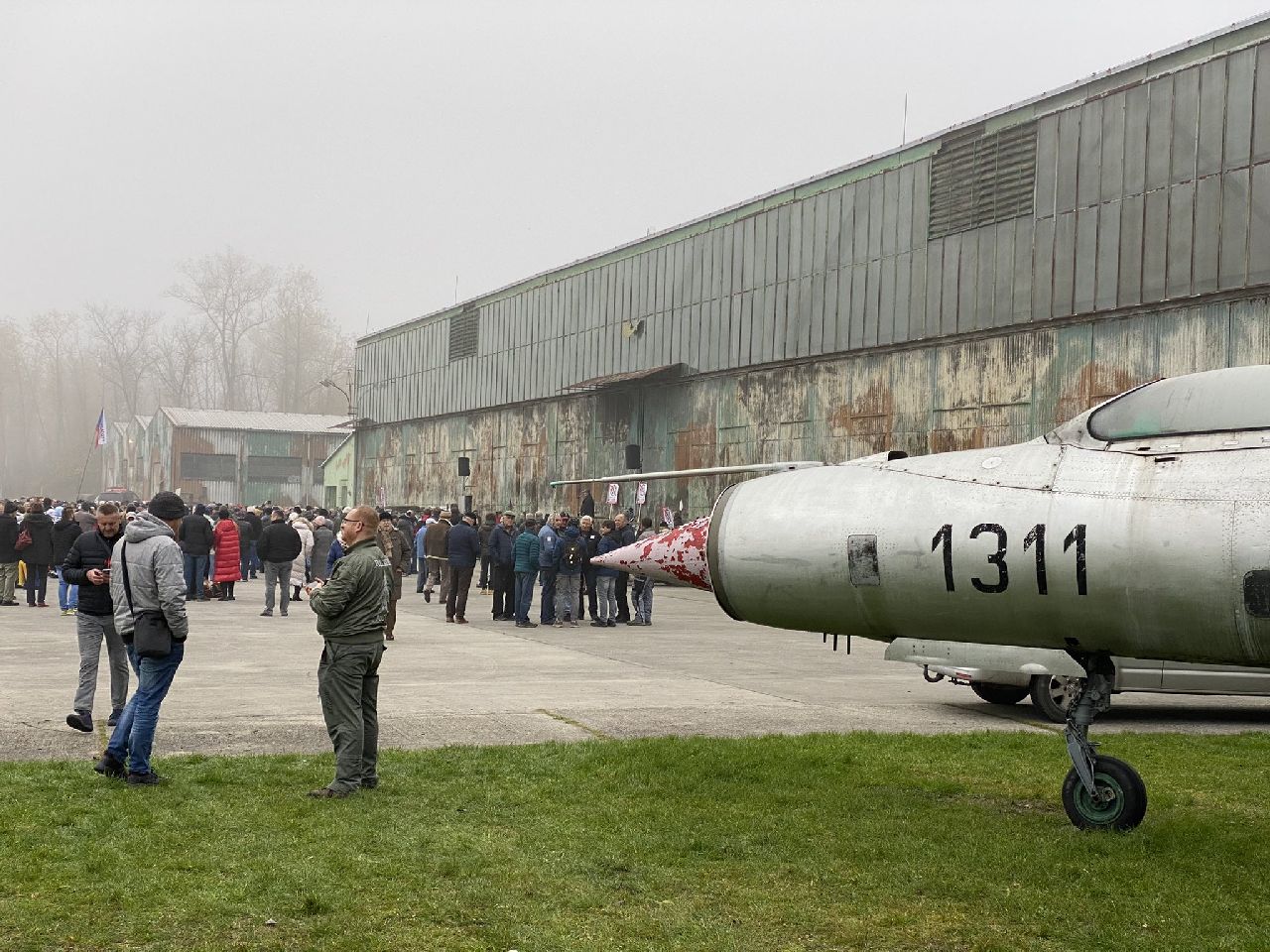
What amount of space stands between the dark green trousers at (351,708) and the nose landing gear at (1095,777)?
15.2ft

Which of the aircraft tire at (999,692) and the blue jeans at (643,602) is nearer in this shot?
the aircraft tire at (999,692)

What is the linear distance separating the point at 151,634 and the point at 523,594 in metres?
14.6

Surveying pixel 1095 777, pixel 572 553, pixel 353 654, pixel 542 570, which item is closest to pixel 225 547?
pixel 542 570

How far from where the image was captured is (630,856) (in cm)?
781

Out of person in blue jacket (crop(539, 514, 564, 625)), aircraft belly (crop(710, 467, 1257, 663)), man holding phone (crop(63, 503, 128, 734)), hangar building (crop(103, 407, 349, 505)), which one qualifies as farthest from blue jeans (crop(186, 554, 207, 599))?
hangar building (crop(103, 407, 349, 505))

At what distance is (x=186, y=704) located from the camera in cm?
1328

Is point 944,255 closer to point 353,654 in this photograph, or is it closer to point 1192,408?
point 1192,408

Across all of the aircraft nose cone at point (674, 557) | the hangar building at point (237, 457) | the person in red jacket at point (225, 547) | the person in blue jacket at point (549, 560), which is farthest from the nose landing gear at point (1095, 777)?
the hangar building at point (237, 457)

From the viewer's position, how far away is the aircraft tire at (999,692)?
46.2 feet

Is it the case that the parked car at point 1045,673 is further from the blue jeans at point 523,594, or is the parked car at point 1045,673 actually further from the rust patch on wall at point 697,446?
the rust patch on wall at point 697,446

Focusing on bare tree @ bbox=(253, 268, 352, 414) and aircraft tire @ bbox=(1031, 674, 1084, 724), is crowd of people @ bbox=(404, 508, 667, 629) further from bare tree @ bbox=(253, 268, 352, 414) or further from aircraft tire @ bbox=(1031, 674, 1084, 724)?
bare tree @ bbox=(253, 268, 352, 414)

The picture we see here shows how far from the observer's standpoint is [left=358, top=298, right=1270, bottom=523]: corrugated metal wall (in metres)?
25.9

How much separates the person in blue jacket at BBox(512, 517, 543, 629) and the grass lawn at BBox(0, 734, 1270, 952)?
12962mm

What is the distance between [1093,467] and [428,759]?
5296 mm
